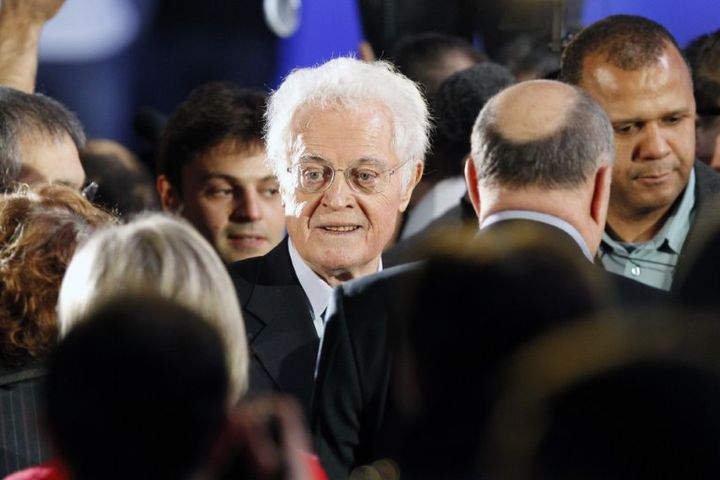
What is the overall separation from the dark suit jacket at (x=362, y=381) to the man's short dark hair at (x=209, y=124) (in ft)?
5.47

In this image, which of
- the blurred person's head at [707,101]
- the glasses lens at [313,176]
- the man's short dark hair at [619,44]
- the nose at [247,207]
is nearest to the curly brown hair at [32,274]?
the glasses lens at [313,176]

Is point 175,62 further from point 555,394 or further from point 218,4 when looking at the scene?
point 555,394

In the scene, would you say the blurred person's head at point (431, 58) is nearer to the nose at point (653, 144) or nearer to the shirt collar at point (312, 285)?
the nose at point (653, 144)

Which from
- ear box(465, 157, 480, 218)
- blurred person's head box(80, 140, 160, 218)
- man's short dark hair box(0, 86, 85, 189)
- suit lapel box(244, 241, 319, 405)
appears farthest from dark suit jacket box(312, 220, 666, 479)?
blurred person's head box(80, 140, 160, 218)

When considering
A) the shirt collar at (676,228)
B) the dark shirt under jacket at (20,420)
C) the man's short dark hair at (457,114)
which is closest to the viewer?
the dark shirt under jacket at (20,420)

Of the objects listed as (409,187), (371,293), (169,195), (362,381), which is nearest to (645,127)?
(409,187)

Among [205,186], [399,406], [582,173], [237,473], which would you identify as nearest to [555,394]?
[399,406]

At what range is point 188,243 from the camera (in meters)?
1.94

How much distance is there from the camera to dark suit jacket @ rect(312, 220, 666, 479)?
7.98 ft

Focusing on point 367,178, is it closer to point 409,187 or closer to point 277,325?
point 409,187

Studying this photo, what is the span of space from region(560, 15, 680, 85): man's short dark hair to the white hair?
2024mm

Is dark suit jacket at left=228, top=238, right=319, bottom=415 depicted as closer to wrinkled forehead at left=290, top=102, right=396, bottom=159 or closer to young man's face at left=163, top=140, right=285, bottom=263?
wrinkled forehead at left=290, top=102, right=396, bottom=159

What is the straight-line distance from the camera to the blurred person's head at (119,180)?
192 inches

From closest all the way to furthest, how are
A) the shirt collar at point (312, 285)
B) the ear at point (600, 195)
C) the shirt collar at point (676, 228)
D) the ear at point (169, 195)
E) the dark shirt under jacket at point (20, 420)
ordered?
the dark shirt under jacket at point (20, 420), the ear at point (600, 195), the shirt collar at point (312, 285), the shirt collar at point (676, 228), the ear at point (169, 195)
